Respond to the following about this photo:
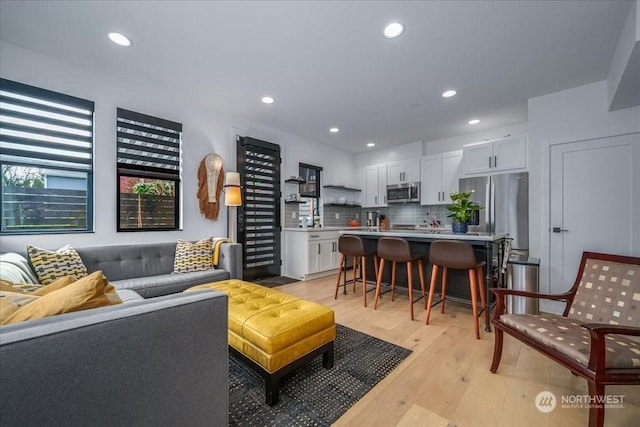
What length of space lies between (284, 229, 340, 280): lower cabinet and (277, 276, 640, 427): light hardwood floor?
2.03 metres

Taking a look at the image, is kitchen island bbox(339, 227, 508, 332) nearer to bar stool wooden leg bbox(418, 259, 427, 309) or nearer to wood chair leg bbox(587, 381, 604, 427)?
bar stool wooden leg bbox(418, 259, 427, 309)

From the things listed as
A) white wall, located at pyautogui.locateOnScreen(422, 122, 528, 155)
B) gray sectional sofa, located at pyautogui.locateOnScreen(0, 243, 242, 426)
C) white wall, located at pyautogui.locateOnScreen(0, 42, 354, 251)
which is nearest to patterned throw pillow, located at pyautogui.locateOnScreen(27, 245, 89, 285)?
white wall, located at pyautogui.locateOnScreen(0, 42, 354, 251)

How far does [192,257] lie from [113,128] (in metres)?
1.74

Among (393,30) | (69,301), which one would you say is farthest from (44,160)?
(393,30)

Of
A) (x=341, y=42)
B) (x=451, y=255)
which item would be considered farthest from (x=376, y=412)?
(x=341, y=42)

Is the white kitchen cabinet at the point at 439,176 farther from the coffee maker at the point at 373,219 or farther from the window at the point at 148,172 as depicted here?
the window at the point at 148,172

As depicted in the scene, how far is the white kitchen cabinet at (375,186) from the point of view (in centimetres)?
578

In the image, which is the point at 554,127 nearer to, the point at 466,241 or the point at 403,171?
the point at 466,241

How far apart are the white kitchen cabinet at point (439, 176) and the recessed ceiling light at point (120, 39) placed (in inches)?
187

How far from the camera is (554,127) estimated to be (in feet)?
10.7

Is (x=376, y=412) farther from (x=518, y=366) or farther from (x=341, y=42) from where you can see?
(x=341, y=42)

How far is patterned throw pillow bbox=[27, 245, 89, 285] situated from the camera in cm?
225

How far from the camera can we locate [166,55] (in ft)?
8.33

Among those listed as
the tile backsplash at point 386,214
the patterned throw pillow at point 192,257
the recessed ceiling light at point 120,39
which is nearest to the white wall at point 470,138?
the tile backsplash at point 386,214
